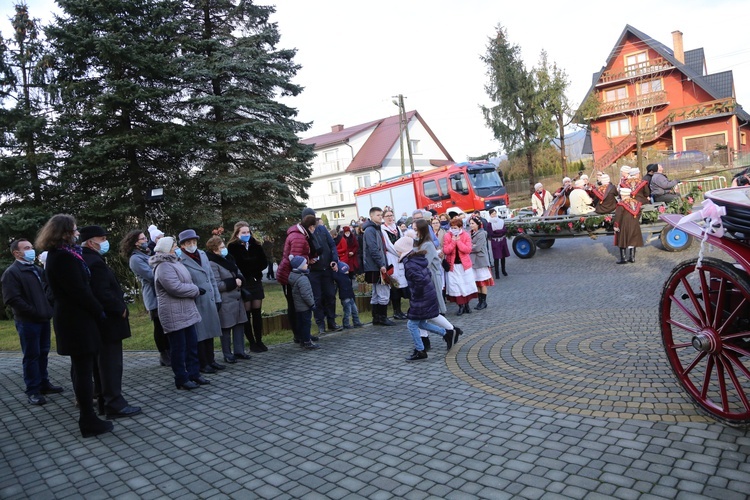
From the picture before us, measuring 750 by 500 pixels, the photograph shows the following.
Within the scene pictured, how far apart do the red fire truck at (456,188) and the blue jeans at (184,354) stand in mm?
17249

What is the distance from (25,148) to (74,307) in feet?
48.4

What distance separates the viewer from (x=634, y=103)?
3909 centimetres

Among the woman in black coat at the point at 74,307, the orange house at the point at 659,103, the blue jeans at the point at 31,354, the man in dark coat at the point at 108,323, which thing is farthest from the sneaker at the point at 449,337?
the orange house at the point at 659,103

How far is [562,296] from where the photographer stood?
10.0 meters

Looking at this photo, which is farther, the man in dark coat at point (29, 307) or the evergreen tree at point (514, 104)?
the evergreen tree at point (514, 104)

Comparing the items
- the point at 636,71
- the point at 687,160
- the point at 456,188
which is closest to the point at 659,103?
the point at 636,71

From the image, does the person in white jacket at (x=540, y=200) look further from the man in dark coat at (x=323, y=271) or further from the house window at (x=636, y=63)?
the house window at (x=636, y=63)

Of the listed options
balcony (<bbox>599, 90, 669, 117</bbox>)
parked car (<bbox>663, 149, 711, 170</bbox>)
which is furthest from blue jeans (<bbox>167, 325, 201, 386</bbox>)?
balcony (<bbox>599, 90, 669, 117</bbox>)

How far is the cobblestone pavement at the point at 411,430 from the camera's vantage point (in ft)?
11.5

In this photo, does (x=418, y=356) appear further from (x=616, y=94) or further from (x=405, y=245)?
(x=616, y=94)

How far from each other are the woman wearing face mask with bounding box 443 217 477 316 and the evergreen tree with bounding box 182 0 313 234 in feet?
33.7

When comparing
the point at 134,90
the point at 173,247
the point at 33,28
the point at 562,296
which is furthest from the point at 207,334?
the point at 33,28

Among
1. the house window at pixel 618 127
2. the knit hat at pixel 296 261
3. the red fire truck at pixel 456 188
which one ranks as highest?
the house window at pixel 618 127

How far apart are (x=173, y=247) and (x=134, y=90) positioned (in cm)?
1213
